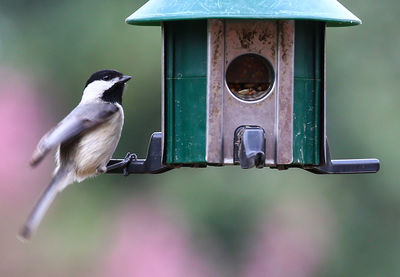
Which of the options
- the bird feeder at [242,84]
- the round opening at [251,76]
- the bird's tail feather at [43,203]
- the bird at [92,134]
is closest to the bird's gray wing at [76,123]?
the bird at [92,134]

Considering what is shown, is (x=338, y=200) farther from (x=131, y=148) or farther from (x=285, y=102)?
(x=285, y=102)

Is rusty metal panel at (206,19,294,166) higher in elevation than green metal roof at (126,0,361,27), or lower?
lower

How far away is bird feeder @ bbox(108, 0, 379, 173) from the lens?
686cm

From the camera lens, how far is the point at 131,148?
12.9 metres

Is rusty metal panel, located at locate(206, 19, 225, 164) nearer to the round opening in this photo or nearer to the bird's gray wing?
the round opening

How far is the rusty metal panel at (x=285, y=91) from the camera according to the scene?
6.90 m

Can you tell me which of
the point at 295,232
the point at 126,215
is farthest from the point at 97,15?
the point at 295,232

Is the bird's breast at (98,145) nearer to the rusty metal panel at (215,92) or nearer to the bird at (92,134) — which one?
the bird at (92,134)

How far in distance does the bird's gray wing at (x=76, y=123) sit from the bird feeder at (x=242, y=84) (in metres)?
0.45

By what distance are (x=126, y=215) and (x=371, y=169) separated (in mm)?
5703

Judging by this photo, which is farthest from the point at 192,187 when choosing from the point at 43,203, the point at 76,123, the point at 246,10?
the point at 246,10

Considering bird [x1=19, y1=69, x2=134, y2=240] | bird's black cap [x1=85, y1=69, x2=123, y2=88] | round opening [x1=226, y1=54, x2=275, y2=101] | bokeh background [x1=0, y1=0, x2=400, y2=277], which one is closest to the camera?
round opening [x1=226, y1=54, x2=275, y2=101]

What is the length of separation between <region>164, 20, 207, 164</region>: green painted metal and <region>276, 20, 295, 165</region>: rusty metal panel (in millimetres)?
367

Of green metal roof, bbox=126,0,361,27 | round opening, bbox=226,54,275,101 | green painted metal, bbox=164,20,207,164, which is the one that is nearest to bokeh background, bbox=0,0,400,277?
green painted metal, bbox=164,20,207,164
